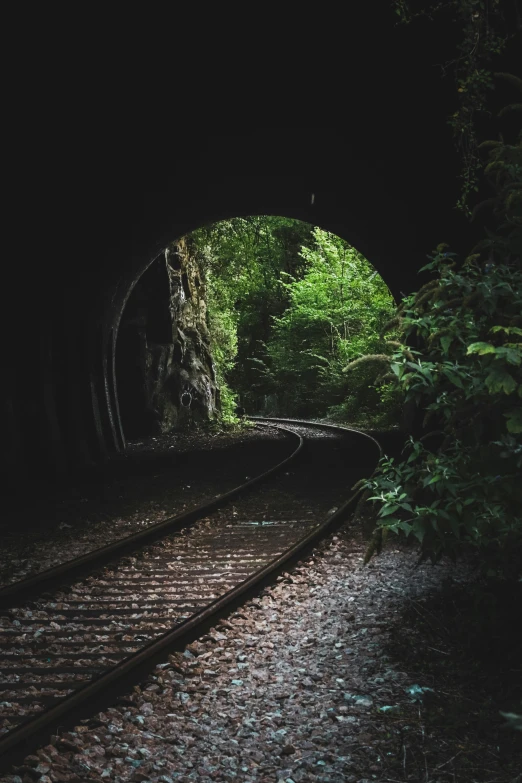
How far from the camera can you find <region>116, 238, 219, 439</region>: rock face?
1819 cm

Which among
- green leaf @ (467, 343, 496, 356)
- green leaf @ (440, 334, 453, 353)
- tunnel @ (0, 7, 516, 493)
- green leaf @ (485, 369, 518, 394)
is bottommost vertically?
green leaf @ (485, 369, 518, 394)

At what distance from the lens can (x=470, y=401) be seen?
153 inches

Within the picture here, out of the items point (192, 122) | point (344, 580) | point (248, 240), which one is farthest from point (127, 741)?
point (248, 240)

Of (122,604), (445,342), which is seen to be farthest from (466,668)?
(122,604)

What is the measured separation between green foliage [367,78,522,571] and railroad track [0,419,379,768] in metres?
1.76

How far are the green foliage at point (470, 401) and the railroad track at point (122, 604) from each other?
1760 mm

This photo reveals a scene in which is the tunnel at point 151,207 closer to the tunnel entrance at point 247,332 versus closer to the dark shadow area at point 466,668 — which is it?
the tunnel entrance at point 247,332

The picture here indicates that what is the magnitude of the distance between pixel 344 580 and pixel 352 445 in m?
10.8

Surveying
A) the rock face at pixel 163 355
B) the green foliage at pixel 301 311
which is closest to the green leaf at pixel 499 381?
the rock face at pixel 163 355

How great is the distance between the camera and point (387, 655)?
4.21 meters

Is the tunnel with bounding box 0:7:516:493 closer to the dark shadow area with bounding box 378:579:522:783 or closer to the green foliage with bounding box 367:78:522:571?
the green foliage with bounding box 367:78:522:571

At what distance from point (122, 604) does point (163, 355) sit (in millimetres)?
13943

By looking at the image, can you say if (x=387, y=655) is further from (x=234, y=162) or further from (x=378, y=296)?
(x=378, y=296)

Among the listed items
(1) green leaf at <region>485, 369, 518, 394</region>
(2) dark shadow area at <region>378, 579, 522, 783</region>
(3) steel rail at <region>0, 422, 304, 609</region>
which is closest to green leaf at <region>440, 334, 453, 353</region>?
(1) green leaf at <region>485, 369, 518, 394</region>
